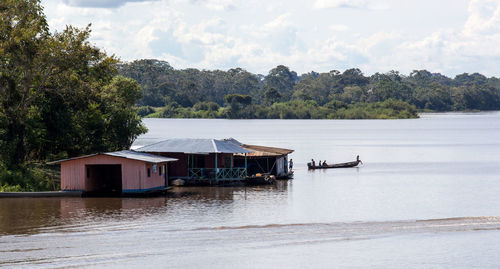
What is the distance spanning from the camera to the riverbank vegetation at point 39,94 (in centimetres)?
4916

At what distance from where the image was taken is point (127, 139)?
219 ft

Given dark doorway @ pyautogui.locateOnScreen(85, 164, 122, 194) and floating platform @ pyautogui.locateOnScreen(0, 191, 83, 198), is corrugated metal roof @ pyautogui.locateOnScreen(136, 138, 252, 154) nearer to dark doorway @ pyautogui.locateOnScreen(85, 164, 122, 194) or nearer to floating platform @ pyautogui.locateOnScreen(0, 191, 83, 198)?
dark doorway @ pyautogui.locateOnScreen(85, 164, 122, 194)

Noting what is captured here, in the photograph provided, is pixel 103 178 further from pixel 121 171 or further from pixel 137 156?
pixel 137 156

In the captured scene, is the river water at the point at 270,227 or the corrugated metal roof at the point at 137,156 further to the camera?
the corrugated metal roof at the point at 137,156

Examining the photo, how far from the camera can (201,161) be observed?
55.4 m

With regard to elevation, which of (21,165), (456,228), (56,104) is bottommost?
(456,228)

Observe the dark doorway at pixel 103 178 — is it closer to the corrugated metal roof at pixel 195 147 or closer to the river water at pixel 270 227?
the river water at pixel 270 227

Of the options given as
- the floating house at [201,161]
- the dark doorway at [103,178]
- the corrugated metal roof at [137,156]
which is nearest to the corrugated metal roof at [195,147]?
the floating house at [201,161]

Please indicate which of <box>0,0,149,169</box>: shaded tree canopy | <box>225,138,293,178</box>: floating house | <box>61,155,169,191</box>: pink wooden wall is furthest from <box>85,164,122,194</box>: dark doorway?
<box>225,138,293,178</box>: floating house

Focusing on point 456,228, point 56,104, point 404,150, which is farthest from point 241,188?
point 404,150

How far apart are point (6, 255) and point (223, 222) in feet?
43.0

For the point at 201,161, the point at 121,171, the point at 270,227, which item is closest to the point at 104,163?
the point at 121,171

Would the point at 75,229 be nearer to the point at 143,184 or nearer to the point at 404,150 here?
the point at 143,184

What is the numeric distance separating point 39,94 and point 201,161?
1457 centimetres
